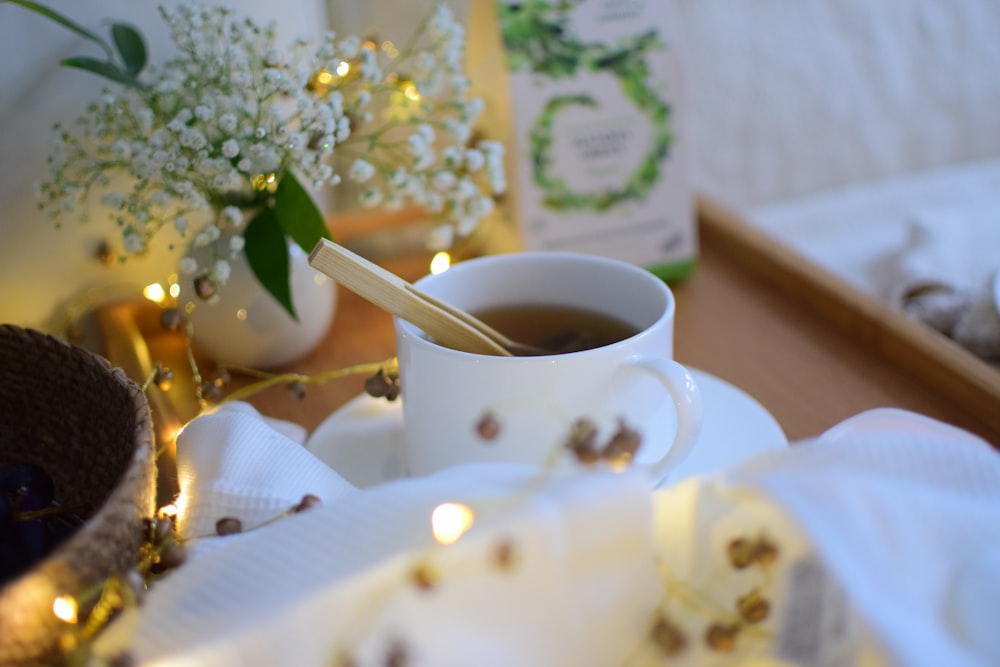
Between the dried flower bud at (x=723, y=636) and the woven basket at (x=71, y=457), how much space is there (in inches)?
7.2

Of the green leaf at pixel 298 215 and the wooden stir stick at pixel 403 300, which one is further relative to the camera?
the green leaf at pixel 298 215

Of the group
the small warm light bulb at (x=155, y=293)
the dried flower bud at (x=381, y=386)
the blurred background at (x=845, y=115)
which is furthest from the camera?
the blurred background at (x=845, y=115)

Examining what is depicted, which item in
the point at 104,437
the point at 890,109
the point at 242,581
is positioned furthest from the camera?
the point at 890,109

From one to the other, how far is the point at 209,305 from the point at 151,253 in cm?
10

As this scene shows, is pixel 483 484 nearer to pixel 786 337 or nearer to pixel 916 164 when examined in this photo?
pixel 786 337

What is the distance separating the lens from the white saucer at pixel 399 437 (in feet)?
1.38

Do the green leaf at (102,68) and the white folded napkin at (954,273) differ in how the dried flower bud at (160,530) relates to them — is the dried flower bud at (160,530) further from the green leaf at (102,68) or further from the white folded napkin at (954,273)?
the white folded napkin at (954,273)

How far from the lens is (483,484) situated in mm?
Result: 280

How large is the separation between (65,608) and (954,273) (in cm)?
69

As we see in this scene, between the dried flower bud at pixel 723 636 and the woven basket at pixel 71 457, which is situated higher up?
the woven basket at pixel 71 457

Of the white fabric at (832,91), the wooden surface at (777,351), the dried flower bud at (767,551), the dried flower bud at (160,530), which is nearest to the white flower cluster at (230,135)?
the wooden surface at (777,351)

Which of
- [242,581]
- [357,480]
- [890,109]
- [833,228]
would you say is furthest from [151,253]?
[890,109]

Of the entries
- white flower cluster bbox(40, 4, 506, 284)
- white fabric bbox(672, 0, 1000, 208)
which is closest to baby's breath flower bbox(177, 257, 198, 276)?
white flower cluster bbox(40, 4, 506, 284)

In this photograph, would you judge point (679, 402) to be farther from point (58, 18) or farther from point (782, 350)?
point (58, 18)
